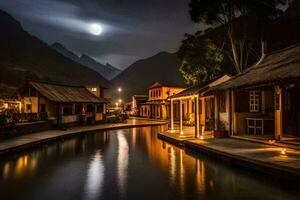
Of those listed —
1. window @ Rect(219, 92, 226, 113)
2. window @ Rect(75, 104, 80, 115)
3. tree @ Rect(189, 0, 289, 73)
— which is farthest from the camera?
window @ Rect(75, 104, 80, 115)

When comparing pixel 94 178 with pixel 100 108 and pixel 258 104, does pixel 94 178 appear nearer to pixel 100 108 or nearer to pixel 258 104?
pixel 258 104

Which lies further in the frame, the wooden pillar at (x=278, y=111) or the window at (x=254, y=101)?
the window at (x=254, y=101)

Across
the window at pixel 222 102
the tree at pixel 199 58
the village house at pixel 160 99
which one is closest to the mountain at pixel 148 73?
the village house at pixel 160 99

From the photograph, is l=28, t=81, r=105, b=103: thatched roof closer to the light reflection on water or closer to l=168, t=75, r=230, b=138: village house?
Result: l=168, t=75, r=230, b=138: village house

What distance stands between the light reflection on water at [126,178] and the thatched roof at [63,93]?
15.9 meters

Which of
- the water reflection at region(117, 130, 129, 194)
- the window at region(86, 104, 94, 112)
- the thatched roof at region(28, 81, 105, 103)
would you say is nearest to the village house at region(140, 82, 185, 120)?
the thatched roof at region(28, 81, 105, 103)

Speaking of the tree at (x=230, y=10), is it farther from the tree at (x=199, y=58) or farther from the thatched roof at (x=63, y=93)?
the thatched roof at (x=63, y=93)

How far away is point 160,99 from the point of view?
183 feet

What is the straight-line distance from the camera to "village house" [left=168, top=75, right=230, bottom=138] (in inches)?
779

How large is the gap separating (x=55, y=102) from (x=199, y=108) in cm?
1550

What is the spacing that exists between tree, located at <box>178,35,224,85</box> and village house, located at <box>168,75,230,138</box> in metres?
4.21

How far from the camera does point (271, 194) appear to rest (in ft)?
26.8

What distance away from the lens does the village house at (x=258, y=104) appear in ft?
53.9

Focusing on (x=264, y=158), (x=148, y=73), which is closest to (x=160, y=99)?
(x=264, y=158)
